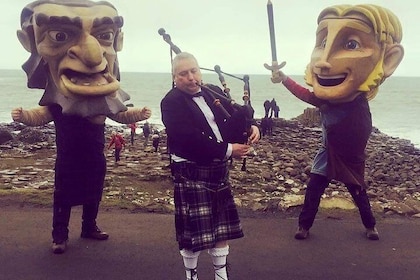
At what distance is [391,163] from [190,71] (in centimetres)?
1092

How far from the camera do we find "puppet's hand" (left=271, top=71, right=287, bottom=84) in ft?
16.1

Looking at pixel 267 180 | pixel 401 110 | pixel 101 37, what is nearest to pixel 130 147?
pixel 267 180

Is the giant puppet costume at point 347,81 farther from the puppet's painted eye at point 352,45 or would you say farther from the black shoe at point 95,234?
the black shoe at point 95,234

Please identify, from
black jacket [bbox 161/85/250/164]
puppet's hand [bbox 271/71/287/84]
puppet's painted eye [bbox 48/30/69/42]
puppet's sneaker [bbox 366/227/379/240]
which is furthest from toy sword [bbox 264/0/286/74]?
puppet's sneaker [bbox 366/227/379/240]

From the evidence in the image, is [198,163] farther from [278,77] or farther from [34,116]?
[34,116]

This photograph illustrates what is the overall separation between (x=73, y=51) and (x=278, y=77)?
191 cm

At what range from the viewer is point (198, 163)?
12.4ft

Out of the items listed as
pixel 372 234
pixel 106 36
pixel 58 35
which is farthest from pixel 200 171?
pixel 372 234

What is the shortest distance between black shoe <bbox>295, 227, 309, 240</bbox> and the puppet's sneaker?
608 mm

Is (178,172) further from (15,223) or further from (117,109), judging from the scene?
(15,223)

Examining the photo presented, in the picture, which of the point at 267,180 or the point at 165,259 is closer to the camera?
the point at 165,259

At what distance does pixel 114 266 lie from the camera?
14.3 ft

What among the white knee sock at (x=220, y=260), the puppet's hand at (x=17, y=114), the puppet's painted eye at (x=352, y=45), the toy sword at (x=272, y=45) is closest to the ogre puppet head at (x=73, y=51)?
the puppet's hand at (x=17, y=114)

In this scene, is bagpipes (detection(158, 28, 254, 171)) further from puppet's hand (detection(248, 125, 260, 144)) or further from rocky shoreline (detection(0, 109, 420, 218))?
rocky shoreline (detection(0, 109, 420, 218))
